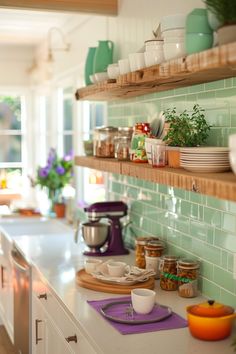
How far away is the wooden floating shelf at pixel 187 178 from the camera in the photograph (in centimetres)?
176

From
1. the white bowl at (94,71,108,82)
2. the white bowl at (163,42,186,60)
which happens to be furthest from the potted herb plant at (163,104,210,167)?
the white bowl at (94,71,108,82)

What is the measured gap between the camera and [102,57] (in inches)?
140

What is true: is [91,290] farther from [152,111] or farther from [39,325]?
[152,111]

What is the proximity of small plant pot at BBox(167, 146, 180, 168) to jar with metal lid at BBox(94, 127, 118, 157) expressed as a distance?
3.02 feet

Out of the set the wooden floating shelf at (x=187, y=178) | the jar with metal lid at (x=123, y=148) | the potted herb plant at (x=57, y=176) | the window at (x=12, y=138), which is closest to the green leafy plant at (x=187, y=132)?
the wooden floating shelf at (x=187, y=178)

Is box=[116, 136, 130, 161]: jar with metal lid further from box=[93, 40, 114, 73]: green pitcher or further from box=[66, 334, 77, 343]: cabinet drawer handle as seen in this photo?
box=[66, 334, 77, 343]: cabinet drawer handle

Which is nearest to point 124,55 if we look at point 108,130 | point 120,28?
point 120,28

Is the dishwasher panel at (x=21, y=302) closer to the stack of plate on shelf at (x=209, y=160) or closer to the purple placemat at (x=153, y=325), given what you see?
the purple placemat at (x=153, y=325)

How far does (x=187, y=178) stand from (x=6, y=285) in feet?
9.15

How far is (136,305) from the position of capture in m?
2.37

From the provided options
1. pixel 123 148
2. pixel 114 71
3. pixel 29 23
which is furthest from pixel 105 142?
pixel 29 23

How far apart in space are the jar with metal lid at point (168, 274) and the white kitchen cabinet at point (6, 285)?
1.75 m

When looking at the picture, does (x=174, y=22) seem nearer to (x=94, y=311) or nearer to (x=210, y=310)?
(x=210, y=310)

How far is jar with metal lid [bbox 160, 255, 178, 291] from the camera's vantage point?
273 cm
